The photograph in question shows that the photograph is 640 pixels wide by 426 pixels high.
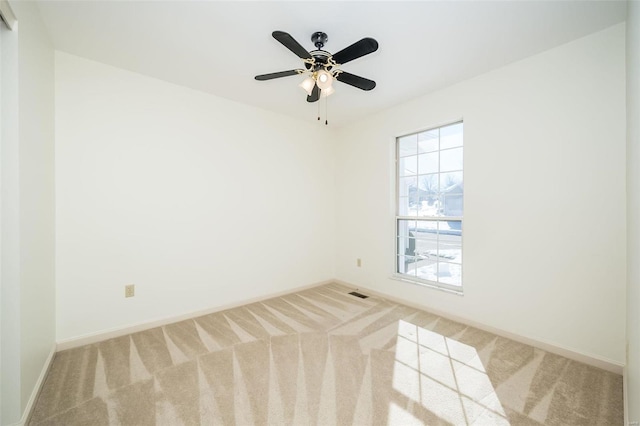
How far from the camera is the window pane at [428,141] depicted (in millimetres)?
3189

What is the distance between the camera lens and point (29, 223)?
1645 millimetres

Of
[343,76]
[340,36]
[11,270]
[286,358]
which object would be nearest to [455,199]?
[343,76]

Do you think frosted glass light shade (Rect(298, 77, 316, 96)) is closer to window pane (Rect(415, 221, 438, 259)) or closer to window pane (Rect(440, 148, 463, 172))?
window pane (Rect(440, 148, 463, 172))

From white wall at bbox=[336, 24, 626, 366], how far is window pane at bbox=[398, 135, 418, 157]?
256 mm

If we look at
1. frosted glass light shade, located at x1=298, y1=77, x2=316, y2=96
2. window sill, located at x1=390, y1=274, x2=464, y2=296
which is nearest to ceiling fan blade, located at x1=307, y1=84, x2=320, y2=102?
frosted glass light shade, located at x1=298, y1=77, x2=316, y2=96

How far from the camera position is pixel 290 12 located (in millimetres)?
1838

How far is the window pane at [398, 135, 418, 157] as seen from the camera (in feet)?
11.2

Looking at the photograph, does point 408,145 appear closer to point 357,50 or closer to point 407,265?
point 407,265

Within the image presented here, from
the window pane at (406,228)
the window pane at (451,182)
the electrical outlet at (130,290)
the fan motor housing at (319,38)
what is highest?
the fan motor housing at (319,38)

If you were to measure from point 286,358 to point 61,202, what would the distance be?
2373mm

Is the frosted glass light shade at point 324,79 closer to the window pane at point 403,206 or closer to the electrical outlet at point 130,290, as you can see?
the window pane at point 403,206

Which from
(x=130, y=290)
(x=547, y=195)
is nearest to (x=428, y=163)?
(x=547, y=195)

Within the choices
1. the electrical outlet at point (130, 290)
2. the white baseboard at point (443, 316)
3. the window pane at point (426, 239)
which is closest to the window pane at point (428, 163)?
the window pane at point (426, 239)

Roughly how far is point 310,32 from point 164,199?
219 centimetres
